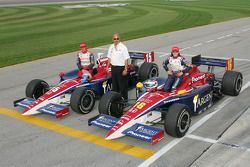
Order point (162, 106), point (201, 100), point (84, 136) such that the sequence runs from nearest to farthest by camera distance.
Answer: point (84, 136) < point (162, 106) < point (201, 100)

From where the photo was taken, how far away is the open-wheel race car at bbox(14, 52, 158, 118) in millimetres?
8602

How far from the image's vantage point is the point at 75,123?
8.30 metres

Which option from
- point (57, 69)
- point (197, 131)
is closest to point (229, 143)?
point (197, 131)

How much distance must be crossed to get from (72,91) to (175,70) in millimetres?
2927

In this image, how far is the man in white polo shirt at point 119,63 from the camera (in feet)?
29.1

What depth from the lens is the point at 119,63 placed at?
898 cm

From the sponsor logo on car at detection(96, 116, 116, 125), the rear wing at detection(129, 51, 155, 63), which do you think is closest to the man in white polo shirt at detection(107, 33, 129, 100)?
the sponsor logo on car at detection(96, 116, 116, 125)

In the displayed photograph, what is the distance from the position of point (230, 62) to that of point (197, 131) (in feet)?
10.4

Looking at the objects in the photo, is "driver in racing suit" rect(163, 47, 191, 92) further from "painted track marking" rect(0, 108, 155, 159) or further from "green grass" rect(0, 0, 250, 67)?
"green grass" rect(0, 0, 250, 67)

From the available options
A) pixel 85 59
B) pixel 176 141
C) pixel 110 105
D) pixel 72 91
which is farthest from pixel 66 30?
pixel 176 141

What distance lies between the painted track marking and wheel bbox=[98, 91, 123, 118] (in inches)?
29.3

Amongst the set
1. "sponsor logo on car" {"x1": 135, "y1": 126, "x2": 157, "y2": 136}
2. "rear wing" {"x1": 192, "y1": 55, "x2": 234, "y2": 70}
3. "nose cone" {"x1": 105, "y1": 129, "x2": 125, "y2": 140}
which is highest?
"rear wing" {"x1": 192, "y1": 55, "x2": 234, "y2": 70}

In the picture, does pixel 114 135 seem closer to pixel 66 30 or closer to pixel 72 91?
pixel 72 91

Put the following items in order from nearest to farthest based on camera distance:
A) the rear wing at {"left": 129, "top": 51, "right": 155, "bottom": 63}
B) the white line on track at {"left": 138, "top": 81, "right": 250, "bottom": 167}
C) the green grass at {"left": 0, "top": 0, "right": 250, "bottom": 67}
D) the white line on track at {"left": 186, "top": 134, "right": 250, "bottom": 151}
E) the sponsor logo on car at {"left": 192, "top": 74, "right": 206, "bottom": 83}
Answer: the white line on track at {"left": 138, "top": 81, "right": 250, "bottom": 167} → the white line on track at {"left": 186, "top": 134, "right": 250, "bottom": 151} → the sponsor logo on car at {"left": 192, "top": 74, "right": 206, "bottom": 83} → the rear wing at {"left": 129, "top": 51, "right": 155, "bottom": 63} → the green grass at {"left": 0, "top": 0, "right": 250, "bottom": 67}
